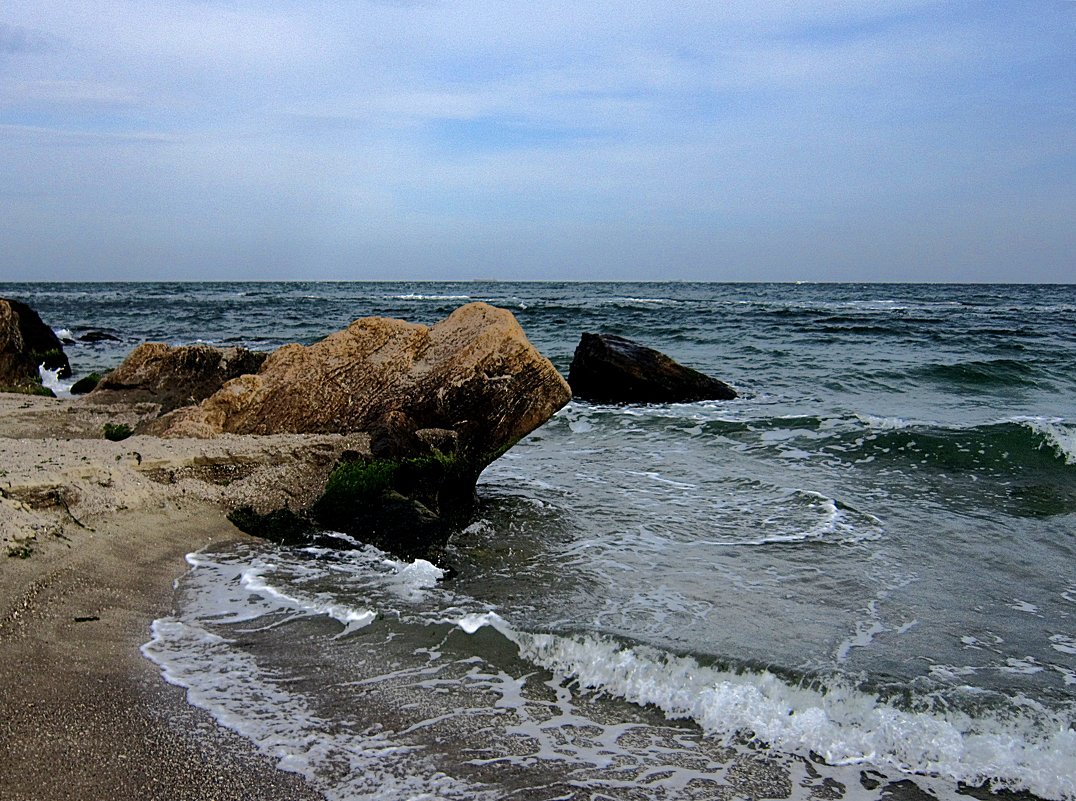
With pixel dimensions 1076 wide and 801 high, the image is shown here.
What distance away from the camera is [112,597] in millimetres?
4254

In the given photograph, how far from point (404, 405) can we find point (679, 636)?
11.3ft

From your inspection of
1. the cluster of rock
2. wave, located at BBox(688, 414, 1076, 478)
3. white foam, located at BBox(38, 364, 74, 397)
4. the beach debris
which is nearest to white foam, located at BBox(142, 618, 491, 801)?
the cluster of rock

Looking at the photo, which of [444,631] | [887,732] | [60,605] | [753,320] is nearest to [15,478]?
[60,605]

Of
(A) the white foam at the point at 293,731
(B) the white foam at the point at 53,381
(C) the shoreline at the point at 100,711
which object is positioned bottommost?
(A) the white foam at the point at 293,731

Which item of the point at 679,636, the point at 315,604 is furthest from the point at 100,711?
the point at 679,636

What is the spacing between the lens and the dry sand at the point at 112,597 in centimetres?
286

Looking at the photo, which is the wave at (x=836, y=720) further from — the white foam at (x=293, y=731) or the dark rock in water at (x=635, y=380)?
the dark rock in water at (x=635, y=380)

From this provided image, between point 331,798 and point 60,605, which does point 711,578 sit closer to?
point 331,798

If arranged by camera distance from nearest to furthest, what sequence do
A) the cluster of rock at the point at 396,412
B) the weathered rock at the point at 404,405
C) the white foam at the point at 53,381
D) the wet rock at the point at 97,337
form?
the cluster of rock at the point at 396,412 → the weathered rock at the point at 404,405 → the white foam at the point at 53,381 → the wet rock at the point at 97,337

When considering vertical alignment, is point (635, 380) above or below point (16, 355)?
below

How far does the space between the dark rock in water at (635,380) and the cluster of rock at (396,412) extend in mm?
5405

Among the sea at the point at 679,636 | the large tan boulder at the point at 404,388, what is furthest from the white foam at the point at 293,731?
the large tan boulder at the point at 404,388

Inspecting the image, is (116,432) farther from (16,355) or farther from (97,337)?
(97,337)

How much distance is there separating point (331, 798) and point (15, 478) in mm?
3419
